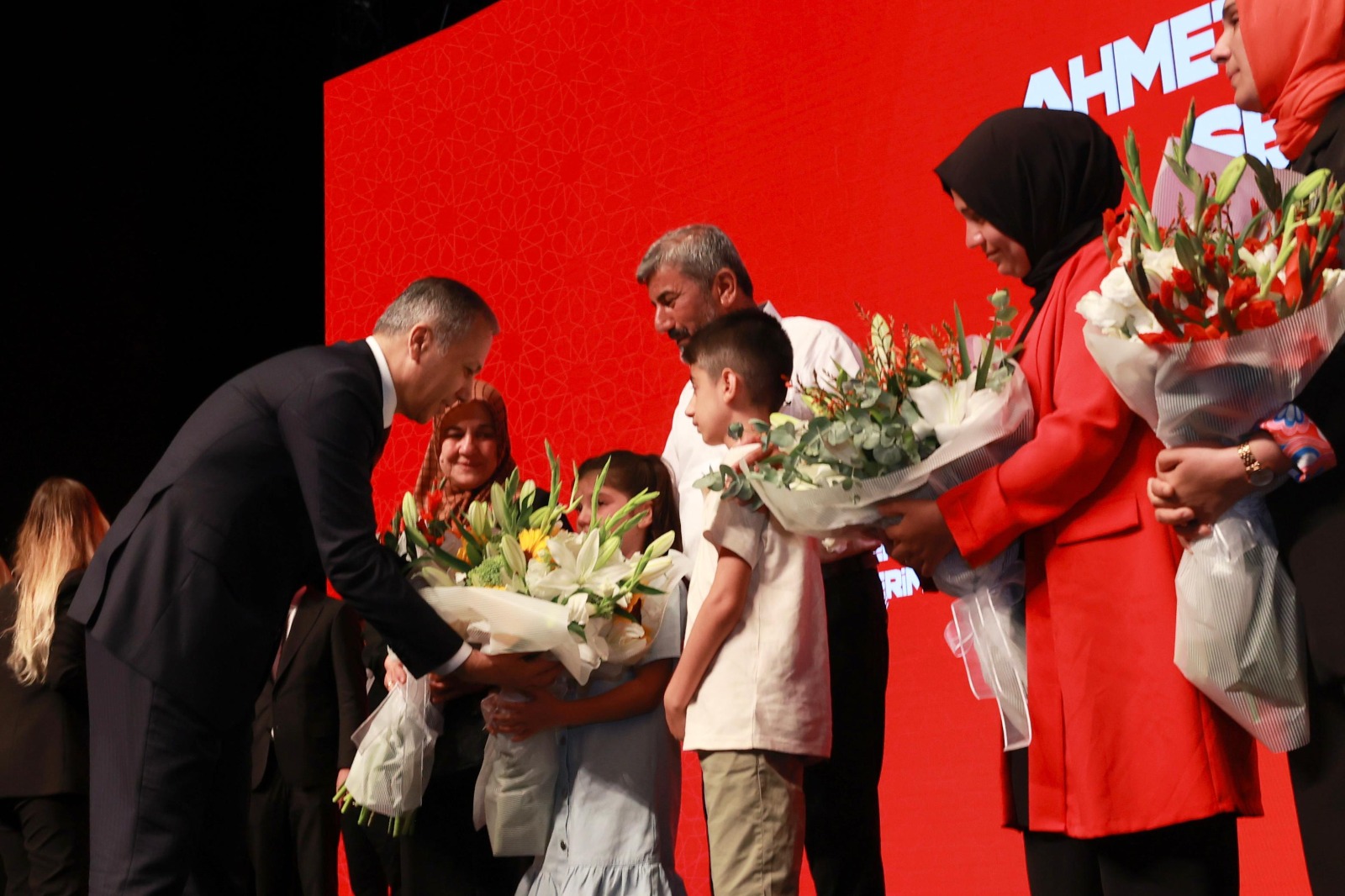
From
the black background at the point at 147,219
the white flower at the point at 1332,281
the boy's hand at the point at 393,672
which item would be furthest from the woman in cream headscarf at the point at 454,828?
the black background at the point at 147,219

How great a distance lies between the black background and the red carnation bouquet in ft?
17.3

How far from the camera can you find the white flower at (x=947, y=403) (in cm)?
182

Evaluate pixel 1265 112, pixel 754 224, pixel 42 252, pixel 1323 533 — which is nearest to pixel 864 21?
pixel 754 224

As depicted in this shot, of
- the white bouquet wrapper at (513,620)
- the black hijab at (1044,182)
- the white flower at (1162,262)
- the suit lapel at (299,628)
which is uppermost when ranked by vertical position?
the black hijab at (1044,182)

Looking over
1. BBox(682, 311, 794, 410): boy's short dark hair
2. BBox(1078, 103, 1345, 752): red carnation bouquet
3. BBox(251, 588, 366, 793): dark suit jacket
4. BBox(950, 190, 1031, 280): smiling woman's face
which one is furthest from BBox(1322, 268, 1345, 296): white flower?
BBox(251, 588, 366, 793): dark suit jacket

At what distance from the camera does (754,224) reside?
13.9 ft

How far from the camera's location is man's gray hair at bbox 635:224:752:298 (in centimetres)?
303

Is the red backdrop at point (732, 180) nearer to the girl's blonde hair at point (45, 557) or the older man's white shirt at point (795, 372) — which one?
the older man's white shirt at point (795, 372)

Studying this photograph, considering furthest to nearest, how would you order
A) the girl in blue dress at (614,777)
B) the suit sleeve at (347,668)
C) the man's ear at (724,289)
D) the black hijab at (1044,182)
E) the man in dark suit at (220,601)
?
the suit sleeve at (347,668), the man's ear at (724,289), the girl in blue dress at (614,777), the man in dark suit at (220,601), the black hijab at (1044,182)

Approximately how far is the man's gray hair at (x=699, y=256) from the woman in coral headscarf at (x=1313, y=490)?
58.6 inches

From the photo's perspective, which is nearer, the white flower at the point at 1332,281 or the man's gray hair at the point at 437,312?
the white flower at the point at 1332,281

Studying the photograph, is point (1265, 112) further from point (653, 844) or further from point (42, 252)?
point (42, 252)

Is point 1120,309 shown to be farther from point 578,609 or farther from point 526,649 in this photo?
point 526,649

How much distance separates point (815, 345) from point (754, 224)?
1423mm
